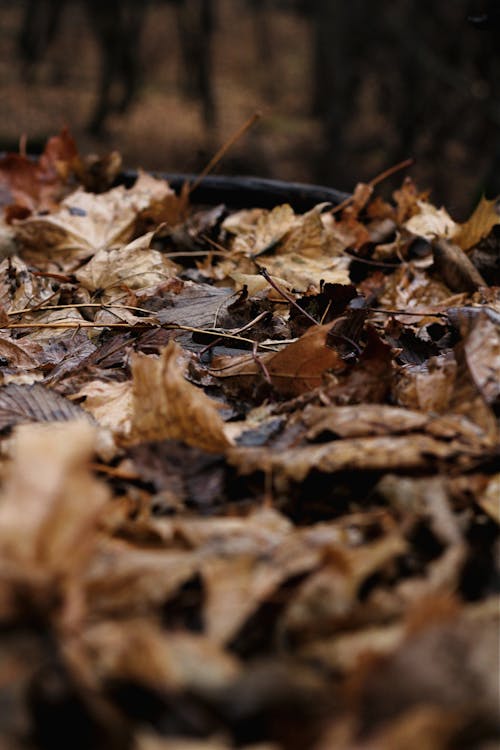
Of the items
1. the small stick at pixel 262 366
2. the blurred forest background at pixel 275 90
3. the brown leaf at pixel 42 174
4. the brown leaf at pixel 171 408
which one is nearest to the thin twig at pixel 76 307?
the small stick at pixel 262 366

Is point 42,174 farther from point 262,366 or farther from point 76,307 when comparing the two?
point 262,366

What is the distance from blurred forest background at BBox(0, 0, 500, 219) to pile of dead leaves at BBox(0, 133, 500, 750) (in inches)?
62.3

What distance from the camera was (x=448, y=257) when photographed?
2.02 m

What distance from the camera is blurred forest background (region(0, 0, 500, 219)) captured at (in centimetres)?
920

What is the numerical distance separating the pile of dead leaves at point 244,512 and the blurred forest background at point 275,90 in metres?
1.58

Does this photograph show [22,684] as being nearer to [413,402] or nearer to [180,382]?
[180,382]

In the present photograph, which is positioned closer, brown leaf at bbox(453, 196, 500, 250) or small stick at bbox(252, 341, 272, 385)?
small stick at bbox(252, 341, 272, 385)

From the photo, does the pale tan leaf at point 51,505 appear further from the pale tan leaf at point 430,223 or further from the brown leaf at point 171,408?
the pale tan leaf at point 430,223

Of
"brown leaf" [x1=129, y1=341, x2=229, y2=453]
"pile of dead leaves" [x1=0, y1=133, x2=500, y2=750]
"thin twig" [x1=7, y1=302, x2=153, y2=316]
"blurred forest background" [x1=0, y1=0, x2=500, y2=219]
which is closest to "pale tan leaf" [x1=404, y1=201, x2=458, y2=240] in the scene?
"pile of dead leaves" [x1=0, y1=133, x2=500, y2=750]

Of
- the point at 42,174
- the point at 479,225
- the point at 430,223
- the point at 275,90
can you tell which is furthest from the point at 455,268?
the point at 275,90

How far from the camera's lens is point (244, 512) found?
98 centimetres

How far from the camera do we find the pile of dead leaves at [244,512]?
2.19 ft

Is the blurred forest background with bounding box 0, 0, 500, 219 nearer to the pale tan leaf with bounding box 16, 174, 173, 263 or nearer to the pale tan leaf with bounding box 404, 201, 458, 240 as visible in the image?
the pale tan leaf with bounding box 404, 201, 458, 240

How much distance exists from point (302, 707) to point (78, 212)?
185 centimetres
